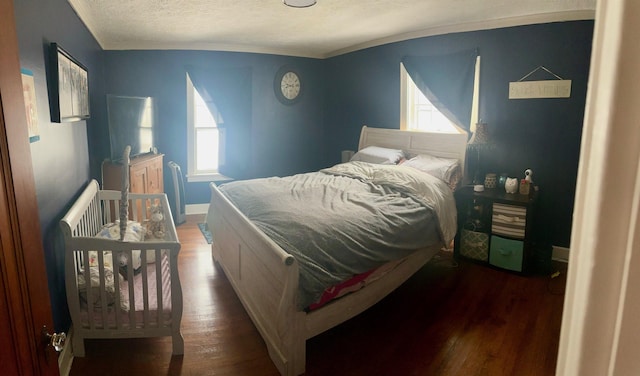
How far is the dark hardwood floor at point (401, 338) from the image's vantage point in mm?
2316

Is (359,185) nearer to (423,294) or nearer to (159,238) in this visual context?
(423,294)

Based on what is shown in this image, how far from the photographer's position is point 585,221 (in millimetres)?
403

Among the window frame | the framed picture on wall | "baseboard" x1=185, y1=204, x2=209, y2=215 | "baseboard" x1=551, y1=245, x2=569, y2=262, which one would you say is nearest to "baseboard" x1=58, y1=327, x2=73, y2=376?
the framed picture on wall

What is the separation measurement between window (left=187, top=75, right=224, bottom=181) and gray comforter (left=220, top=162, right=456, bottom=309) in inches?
Result: 81.2

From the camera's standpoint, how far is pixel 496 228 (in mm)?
3588

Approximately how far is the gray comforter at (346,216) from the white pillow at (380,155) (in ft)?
1.02

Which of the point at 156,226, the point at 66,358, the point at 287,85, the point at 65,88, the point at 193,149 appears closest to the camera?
the point at 66,358

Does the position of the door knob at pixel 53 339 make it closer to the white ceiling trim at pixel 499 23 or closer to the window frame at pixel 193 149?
the white ceiling trim at pixel 499 23

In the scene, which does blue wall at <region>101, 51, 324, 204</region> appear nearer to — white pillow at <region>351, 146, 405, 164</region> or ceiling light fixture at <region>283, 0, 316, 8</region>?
white pillow at <region>351, 146, 405, 164</region>

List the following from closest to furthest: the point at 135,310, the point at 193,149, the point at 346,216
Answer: the point at 135,310 < the point at 346,216 < the point at 193,149

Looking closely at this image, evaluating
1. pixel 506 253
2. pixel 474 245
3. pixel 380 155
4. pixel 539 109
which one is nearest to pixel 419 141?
pixel 380 155

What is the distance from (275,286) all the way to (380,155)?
100 inches

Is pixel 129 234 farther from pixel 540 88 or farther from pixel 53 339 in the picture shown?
pixel 540 88

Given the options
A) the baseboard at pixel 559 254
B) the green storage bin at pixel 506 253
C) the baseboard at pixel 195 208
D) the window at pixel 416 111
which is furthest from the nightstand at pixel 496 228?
the baseboard at pixel 195 208
